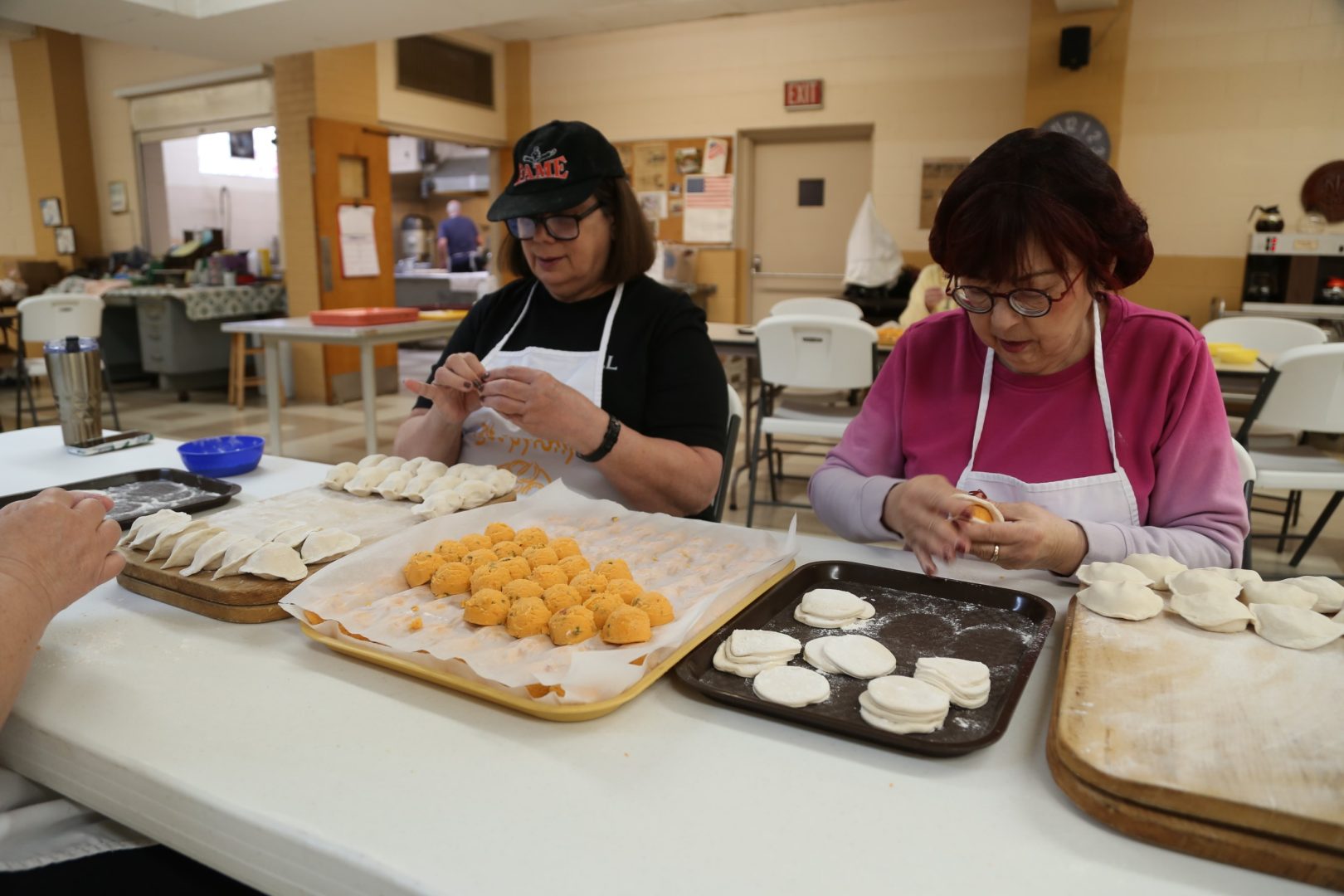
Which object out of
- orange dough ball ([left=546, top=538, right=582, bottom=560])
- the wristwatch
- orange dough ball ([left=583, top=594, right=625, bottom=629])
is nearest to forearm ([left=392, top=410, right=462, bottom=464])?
the wristwatch

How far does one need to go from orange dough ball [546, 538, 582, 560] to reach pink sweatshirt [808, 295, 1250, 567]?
21.1 inches

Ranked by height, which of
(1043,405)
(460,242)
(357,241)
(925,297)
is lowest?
(1043,405)

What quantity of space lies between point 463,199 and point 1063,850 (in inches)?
499

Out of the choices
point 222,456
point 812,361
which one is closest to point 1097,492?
point 222,456

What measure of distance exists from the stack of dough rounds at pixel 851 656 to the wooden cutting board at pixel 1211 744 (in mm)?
179

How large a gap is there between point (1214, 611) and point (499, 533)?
3.08 ft

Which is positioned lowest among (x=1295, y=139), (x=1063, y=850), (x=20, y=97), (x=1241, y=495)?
(x=1063, y=850)

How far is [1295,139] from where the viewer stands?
5828 mm

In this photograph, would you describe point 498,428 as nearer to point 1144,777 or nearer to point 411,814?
Answer: point 411,814

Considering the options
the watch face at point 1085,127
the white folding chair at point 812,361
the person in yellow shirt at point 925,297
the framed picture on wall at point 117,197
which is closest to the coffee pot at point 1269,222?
the watch face at point 1085,127

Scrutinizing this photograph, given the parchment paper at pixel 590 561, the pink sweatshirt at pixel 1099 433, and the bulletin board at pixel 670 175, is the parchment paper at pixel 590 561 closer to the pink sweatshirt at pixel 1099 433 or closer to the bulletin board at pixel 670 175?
the pink sweatshirt at pixel 1099 433

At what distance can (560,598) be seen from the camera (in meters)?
1.04

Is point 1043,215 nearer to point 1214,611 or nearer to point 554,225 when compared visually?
point 1214,611

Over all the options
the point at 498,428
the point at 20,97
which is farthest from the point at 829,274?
the point at 20,97
